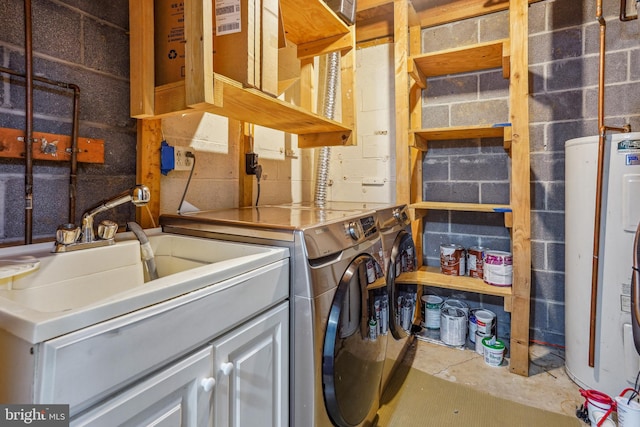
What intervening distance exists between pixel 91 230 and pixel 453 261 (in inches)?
77.8

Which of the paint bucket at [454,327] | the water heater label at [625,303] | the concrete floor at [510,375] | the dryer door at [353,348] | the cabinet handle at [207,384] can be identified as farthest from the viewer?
the paint bucket at [454,327]

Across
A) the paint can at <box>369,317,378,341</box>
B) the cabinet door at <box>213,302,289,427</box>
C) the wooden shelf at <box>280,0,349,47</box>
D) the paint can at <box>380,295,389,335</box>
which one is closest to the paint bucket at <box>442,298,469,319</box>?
the paint can at <box>380,295,389,335</box>

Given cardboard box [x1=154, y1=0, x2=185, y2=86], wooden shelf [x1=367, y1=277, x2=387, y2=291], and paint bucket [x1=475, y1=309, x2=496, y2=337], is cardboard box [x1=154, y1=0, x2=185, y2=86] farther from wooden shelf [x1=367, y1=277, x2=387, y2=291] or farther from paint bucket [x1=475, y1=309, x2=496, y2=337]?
paint bucket [x1=475, y1=309, x2=496, y2=337]

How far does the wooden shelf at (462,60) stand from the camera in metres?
1.93

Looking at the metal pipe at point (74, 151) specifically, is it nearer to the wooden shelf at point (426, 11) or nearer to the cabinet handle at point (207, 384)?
the cabinet handle at point (207, 384)

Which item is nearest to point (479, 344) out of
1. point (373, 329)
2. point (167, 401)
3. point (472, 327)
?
point (472, 327)

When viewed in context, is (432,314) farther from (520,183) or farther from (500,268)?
(520,183)

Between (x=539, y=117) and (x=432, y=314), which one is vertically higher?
(x=539, y=117)

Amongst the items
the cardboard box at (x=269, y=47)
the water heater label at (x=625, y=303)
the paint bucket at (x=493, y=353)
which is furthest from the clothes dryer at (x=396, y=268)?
the water heater label at (x=625, y=303)

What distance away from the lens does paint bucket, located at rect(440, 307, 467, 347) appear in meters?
2.18

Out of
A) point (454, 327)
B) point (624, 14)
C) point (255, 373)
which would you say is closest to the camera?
point (255, 373)

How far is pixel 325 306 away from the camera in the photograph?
1.08m

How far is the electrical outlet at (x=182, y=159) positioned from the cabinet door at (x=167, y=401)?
96cm

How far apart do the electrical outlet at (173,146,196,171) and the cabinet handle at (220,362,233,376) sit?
946 millimetres
